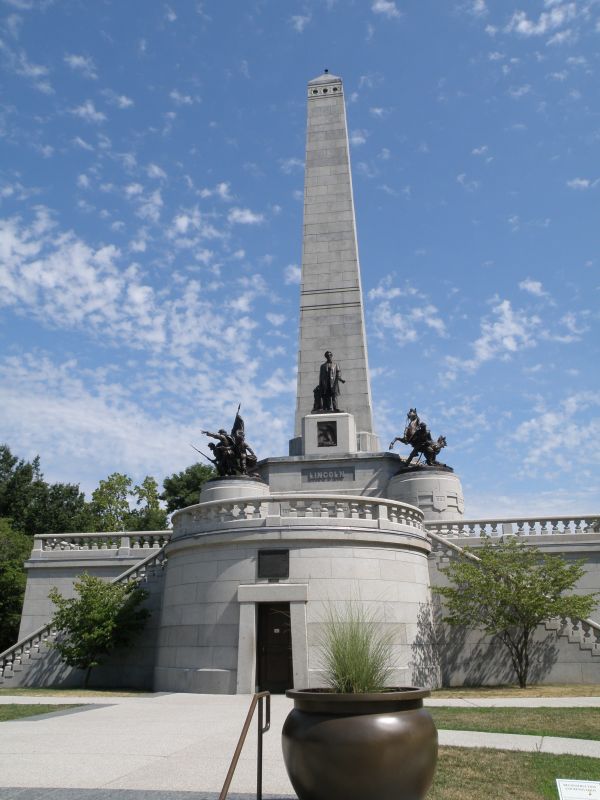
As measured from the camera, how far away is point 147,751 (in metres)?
8.49

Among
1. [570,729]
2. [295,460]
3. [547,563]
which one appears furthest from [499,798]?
[295,460]

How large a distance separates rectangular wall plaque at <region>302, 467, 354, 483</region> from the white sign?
72.1ft

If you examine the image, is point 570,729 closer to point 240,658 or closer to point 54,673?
point 240,658

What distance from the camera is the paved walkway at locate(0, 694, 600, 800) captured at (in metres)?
6.54

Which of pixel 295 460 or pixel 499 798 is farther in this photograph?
pixel 295 460

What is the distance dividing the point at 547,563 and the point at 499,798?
1346cm

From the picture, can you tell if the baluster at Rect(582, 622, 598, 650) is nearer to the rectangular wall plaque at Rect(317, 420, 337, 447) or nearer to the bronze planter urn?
the rectangular wall plaque at Rect(317, 420, 337, 447)

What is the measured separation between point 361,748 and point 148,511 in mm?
47565

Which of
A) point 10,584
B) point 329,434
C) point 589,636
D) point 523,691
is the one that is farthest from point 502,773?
point 10,584

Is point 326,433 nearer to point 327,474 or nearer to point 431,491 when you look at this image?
point 327,474

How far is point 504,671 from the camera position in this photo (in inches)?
750

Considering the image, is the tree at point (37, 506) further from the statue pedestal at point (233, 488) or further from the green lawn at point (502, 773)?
the green lawn at point (502, 773)

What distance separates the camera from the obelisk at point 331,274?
30.7 meters

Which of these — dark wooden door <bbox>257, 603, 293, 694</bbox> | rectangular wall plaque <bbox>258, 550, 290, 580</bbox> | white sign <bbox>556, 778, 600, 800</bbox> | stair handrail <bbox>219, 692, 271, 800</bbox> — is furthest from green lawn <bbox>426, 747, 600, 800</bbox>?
dark wooden door <bbox>257, 603, 293, 694</bbox>
